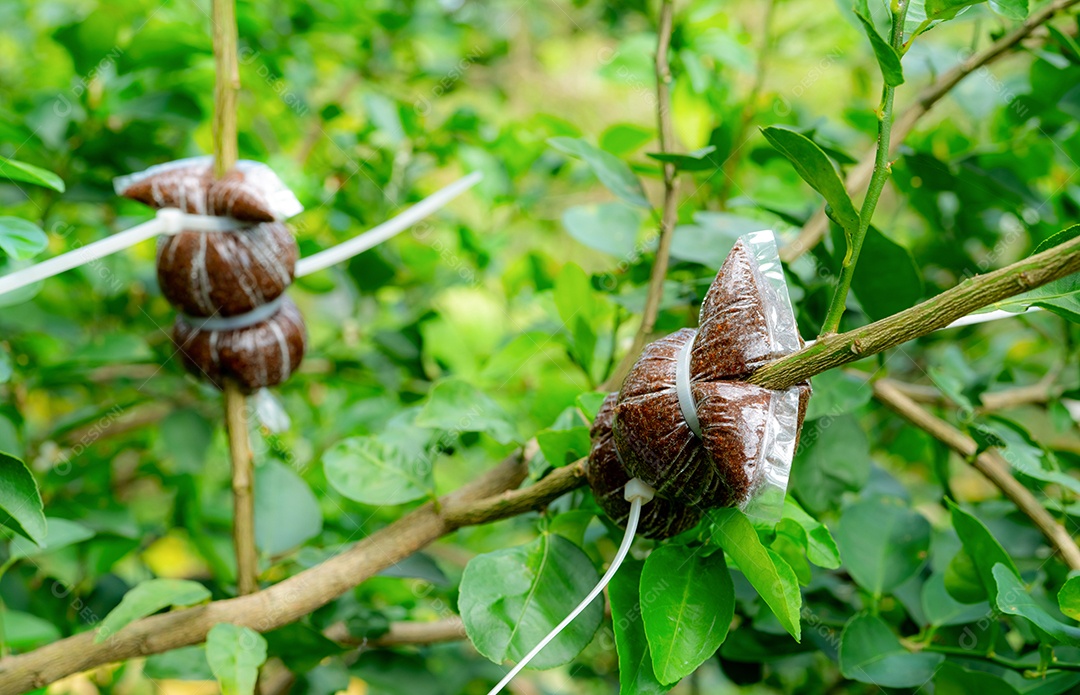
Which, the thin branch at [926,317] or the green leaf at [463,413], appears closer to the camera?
the thin branch at [926,317]

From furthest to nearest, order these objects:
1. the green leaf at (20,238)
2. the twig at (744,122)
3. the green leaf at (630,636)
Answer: the twig at (744,122), the green leaf at (20,238), the green leaf at (630,636)

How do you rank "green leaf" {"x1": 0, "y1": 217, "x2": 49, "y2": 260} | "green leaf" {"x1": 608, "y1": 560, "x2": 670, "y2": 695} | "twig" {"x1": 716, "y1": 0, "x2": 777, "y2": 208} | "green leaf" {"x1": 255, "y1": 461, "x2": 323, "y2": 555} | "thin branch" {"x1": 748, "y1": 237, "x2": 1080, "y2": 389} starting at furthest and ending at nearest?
"twig" {"x1": 716, "y1": 0, "x2": 777, "y2": 208} → "green leaf" {"x1": 255, "y1": 461, "x2": 323, "y2": 555} → "green leaf" {"x1": 0, "y1": 217, "x2": 49, "y2": 260} → "green leaf" {"x1": 608, "y1": 560, "x2": 670, "y2": 695} → "thin branch" {"x1": 748, "y1": 237, "x2": 1080, "y2": 389}

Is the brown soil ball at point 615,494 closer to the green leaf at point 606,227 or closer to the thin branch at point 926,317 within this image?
the thin branch at point 926,317

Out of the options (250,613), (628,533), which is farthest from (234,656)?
(628,533)

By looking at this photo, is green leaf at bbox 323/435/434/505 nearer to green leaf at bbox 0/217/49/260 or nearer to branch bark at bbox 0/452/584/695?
branch bark at bbox 0/452/584/695

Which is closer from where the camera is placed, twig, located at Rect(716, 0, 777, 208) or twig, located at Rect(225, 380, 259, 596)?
twig, located at Rect(225, 380, 259, 596)

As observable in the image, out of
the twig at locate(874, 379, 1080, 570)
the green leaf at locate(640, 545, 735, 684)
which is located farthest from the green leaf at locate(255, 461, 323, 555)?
the twig at locate(874, 379, 1080, 570)

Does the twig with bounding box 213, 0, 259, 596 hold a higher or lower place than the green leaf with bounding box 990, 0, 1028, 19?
lower

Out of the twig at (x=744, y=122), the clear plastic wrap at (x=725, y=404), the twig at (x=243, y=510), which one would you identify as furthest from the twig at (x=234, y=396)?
the twig at (x=744, y=122)
